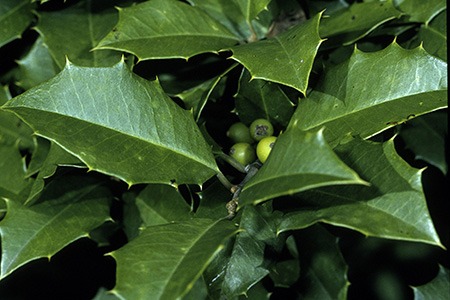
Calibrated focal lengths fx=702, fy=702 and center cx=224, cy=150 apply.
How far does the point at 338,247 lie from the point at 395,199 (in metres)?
0.30

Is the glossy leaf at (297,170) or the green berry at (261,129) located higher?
the glossy leaf at (297,170)

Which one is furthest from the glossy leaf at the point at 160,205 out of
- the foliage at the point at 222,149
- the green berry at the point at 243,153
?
the green berry at the point at 243,153

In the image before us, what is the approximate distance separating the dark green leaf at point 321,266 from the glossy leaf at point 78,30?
0.47 metres

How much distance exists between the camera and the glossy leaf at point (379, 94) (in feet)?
3.36

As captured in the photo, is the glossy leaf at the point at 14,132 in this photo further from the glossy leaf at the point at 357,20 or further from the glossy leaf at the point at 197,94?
the glossy leaf at the point at 357,20

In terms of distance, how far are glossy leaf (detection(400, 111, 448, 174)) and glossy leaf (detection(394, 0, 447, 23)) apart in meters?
0.19

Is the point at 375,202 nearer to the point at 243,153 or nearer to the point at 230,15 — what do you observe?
the point at 243,153

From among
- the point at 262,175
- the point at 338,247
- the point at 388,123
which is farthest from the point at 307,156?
the point at 338,247

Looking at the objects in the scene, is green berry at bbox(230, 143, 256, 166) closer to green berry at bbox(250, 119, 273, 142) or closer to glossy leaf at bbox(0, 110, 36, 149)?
green berry at bbox(250, 119, 273, 142)

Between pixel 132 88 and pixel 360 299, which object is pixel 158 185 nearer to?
pixel 132 88

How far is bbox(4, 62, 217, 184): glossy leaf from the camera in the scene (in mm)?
987

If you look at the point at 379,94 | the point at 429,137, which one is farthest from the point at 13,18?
the point at 429,137

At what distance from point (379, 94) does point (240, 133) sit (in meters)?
0.24

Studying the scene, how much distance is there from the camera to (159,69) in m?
1.25
